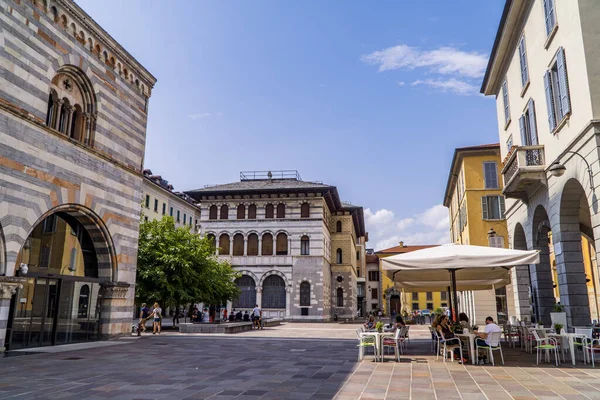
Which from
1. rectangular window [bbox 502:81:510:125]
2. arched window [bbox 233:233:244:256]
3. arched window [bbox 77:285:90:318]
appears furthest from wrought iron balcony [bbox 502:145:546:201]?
arched window [bbox 233:233:244:256]

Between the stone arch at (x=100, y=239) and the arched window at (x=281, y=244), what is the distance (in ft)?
89.1

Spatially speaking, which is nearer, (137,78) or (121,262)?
(121,262)

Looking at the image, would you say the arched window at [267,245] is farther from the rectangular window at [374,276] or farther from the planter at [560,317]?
the rectangular window at [374,276]

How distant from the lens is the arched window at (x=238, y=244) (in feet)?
143

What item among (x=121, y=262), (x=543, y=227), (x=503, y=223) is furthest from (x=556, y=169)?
(x=503, y=223)

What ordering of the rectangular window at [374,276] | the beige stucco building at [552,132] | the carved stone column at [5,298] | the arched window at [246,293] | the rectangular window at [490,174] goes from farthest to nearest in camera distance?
the rectangular window at [374,276] < the arched window at [246,293] < the rectangular window at [490,174] < the beige stucco building at [552,132] < the carved stone column at [5,298]

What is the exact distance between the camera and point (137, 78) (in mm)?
18422

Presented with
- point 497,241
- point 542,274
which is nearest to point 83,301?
point 542,274

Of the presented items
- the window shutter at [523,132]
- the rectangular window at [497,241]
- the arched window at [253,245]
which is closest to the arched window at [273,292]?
the arched window at [253,245]

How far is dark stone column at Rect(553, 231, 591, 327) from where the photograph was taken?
13.6m

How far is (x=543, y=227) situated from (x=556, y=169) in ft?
20.1

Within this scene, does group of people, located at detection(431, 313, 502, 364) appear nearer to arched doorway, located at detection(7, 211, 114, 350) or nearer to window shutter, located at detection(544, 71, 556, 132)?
window shutter, located at detection(544, 71, 556, 132)

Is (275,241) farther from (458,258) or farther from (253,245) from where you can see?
(458,258)

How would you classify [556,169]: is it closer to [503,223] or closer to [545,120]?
[545,120]
